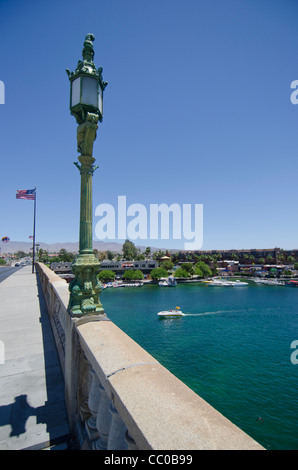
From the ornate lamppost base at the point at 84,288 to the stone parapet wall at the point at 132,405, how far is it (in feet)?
0.82

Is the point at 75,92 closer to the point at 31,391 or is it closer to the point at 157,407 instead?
the point at 157,407

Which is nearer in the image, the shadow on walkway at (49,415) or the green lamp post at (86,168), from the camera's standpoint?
the shadow on walkway at (49,415)

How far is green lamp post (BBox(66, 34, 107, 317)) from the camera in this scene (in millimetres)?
3982

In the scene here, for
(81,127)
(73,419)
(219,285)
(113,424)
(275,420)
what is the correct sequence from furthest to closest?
(219,285) → (275,420) → (81,127) → (73,419) → (113,424)

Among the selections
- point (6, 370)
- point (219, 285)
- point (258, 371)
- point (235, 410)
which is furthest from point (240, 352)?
point (219, 285)

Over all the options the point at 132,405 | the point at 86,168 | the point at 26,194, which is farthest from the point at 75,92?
the point at 26,194

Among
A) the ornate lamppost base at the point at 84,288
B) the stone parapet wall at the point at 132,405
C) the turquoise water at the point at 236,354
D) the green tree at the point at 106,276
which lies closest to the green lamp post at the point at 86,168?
the ornate lamppost base at the point at 84,288

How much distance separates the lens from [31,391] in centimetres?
420

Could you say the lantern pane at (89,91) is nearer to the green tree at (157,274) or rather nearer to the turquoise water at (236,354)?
the turquoise water at (236,354)

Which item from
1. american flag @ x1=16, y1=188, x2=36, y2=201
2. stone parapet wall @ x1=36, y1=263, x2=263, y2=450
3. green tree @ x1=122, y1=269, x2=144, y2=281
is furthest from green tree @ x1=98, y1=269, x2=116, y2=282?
stone parapet wall @ x1=36, y1=263, x2=263, y2=450

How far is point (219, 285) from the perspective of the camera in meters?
86.6

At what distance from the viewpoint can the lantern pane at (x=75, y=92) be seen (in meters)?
4.24
